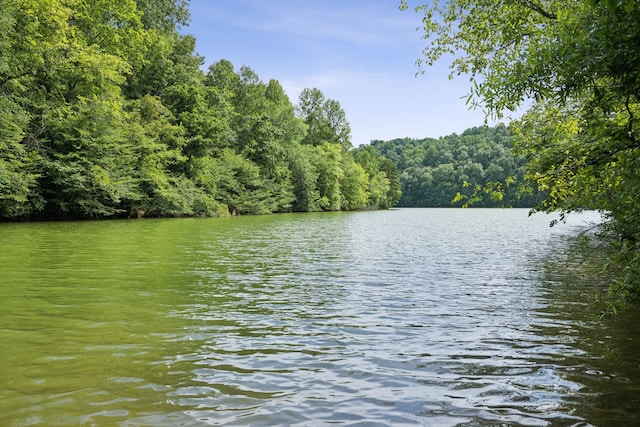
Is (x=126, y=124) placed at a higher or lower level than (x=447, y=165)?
lower

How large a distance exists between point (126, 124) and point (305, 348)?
33.9 metres

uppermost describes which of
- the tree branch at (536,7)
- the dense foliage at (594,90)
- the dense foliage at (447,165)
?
the dense foliage at (447,165)

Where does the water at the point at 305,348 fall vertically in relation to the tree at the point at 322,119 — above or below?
below

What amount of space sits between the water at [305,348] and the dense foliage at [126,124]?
1926 centimetres

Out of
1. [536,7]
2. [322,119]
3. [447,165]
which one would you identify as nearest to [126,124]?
[536,7]

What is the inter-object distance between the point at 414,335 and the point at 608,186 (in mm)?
4604

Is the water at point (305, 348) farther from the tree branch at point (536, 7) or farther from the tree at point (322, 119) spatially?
the tree at point (322, 119)

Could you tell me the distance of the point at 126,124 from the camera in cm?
3606

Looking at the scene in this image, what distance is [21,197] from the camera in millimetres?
26562

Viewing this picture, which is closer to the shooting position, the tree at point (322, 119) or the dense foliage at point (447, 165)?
the tree at point (322, 119)

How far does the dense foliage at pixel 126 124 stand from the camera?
89.9 ft

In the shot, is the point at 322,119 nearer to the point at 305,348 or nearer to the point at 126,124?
the point at 126,124

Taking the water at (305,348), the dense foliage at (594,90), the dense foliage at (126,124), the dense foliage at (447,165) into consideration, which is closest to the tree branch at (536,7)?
the dense foliage at (594,90)

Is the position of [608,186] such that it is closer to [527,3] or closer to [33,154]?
[527,3]
